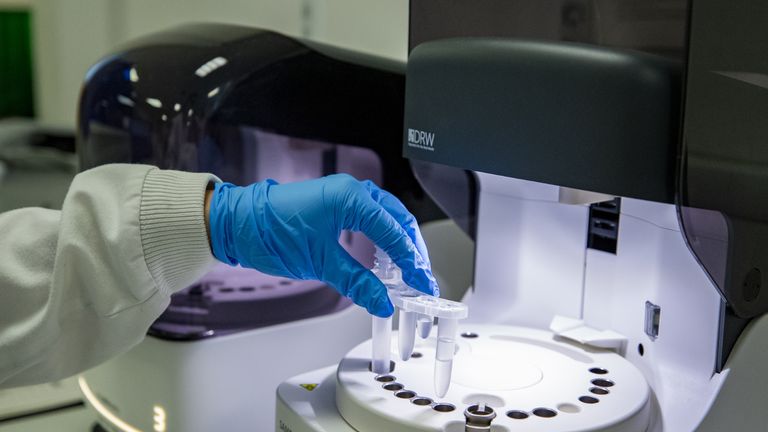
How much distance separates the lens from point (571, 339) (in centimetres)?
81

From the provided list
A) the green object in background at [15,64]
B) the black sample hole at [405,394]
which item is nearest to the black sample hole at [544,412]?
the black sample hole at [405,394]

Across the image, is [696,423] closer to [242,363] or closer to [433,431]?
[433,431]

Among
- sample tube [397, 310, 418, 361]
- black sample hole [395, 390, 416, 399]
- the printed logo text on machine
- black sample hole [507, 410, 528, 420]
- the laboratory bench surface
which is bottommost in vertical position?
the laboratory bench surface

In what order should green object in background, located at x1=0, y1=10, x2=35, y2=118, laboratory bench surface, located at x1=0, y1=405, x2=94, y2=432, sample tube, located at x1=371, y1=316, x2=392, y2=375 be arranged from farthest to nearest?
green object in background, located at x1=0, y1=10, x2=35, y2=118 < laboratory bench surface, located at x1=0, y1=405, x2=94, y2=432 < sample tube, located at x1=371, y1=316, x2=392, y2=375

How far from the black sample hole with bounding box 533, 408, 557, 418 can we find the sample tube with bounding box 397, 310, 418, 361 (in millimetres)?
128

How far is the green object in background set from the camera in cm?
307

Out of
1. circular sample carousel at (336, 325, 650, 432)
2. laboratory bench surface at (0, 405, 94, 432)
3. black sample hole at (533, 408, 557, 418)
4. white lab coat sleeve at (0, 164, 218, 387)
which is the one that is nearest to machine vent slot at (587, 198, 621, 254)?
circular sample carousel at (336, 325, 650, 432)

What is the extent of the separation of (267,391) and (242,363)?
5cm

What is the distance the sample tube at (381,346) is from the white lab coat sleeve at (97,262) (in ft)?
0.62

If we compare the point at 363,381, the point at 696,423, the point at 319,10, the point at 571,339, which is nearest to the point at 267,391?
the point at 363,381

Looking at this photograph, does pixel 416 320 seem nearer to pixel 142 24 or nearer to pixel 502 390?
pixel 502 390

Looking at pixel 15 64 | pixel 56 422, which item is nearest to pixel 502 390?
pixel 56 422

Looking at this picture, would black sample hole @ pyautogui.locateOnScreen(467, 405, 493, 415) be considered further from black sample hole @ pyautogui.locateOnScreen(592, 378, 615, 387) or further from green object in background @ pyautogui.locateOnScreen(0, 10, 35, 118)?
green object in background @ pyautogui.locateOnScreen(0, 10, 35, 118)

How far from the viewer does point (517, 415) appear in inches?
25.3
